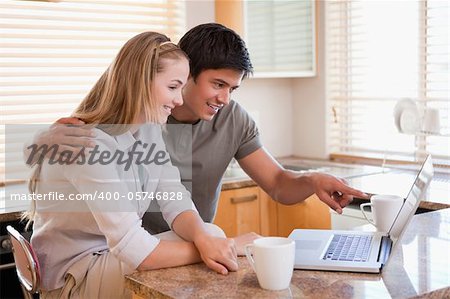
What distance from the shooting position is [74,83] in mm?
3049

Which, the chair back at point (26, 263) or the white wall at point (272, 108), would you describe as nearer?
the chair back at point (26, 263)

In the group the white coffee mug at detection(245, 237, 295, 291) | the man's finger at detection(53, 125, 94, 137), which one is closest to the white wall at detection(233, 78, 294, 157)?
the man's finger at detection(53, 125, 94, 137)

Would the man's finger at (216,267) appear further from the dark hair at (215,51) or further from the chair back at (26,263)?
the dark hair at (215,51)

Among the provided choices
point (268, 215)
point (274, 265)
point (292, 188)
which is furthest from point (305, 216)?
point (274, 265)

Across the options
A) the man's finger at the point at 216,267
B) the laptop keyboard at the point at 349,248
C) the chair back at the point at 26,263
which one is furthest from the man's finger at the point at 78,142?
the laptop keyboard at the point at 349,248

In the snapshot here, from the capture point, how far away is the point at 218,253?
1.50 m

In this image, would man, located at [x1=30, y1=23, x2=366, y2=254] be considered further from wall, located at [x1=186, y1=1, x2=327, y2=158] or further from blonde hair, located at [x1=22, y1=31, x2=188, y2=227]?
wall, located at [x1=186, y1=1, x2=327, y2=158]

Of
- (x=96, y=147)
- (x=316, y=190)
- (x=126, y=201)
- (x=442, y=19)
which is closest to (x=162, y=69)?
(x=96, y=147)

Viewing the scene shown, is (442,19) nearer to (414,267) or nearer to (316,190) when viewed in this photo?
(316,190)

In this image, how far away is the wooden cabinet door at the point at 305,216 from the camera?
2.99 metres

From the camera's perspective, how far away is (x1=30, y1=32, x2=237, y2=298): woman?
1.55 m

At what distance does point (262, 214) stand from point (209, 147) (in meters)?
0.94

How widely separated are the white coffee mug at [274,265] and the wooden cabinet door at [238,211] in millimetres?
1605

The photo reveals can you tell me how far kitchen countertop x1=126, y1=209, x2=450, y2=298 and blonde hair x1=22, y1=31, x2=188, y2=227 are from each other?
17.7 inches
